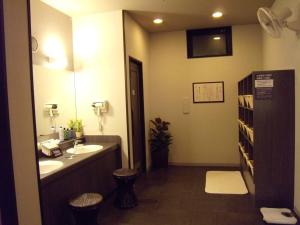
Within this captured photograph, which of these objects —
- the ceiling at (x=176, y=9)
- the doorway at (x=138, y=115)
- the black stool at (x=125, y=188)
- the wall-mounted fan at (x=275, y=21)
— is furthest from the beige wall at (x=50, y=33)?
the wall-mounted fan at (x=275, y=21)

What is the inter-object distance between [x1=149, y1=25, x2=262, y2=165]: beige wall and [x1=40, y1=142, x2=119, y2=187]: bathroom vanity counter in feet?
6.49

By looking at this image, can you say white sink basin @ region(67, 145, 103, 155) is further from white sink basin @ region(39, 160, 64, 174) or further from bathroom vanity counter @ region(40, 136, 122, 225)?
white sink basin @ region(39, 160, 64, 174)

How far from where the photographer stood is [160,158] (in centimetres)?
528

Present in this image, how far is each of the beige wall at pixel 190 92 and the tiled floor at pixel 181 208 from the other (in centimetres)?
113

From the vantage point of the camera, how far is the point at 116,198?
356 centimetres

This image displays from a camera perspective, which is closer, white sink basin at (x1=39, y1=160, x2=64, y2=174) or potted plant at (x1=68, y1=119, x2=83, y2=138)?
white sink basin at (x1=39, y1=160, x2=64, y2=174)

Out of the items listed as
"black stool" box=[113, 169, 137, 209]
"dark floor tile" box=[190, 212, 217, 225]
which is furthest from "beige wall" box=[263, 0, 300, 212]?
"black stool" box=[113, 169, 137, 209]

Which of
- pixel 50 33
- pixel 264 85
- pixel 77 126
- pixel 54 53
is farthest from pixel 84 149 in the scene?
pixel 264 85

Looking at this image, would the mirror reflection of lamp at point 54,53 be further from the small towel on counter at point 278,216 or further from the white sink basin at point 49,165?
the small towel on counter at point 278,216

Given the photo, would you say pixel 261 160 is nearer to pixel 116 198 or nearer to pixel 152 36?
pixel 116 198

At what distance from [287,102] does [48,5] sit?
322 centimetres

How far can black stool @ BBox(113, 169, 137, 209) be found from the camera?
134 inches

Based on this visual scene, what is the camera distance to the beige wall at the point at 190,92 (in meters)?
5.09

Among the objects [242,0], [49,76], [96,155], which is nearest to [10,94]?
[96,155]
